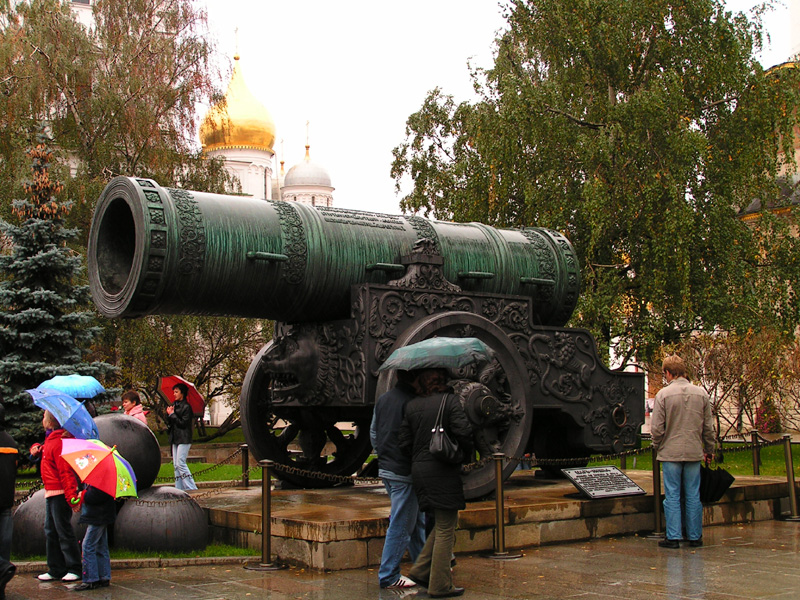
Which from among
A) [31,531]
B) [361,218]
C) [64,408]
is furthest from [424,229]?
[31,531]

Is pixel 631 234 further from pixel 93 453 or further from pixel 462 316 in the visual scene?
pixel 93 453

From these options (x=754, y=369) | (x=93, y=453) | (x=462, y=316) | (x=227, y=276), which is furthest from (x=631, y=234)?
(x=93, y=453)

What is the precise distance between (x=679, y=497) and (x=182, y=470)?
5.68 meters

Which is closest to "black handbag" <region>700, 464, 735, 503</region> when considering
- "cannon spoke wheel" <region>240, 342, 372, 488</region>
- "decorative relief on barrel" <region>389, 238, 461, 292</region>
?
"decorative relief on barrel" <region>389, 238, 461, 292</region>

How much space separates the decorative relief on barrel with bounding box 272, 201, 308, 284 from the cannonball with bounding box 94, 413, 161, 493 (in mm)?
1605

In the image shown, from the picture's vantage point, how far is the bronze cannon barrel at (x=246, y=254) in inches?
262

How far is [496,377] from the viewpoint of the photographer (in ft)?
25.0

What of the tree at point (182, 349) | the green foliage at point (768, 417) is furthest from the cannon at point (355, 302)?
the green foliage at point (768, 417)

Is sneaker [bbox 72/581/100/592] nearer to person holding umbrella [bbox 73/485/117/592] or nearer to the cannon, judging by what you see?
person holding umbrella [bbox 73/485/117/592]

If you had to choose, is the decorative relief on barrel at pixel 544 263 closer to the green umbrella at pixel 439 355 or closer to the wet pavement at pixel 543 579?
the wet pavement at pixel 543 579

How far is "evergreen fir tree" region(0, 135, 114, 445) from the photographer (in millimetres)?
14211

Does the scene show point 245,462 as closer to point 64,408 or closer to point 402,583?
point 64,408

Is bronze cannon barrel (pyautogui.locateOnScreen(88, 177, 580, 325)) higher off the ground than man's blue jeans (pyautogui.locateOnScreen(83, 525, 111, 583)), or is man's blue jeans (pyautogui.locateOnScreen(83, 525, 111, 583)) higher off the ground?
bronze cannon barrel (pyautogui.locateOnScreen(88, 177, 580, 325))

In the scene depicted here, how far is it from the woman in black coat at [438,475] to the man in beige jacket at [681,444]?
2.55 m
